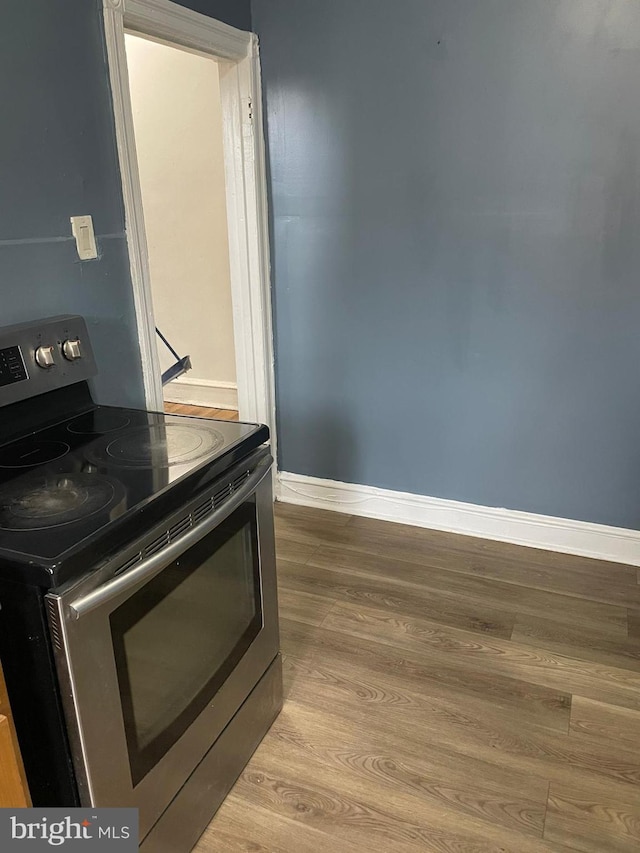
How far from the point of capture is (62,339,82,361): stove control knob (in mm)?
1654

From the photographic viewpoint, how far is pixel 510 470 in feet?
8.73

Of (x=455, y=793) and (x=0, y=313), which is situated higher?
(x=0, y=313)

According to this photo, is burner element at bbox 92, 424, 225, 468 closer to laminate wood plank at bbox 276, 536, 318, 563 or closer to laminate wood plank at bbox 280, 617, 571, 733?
laminate wood plank at bbox 280, 617, 571, 733

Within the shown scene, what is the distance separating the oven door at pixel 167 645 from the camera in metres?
1.07

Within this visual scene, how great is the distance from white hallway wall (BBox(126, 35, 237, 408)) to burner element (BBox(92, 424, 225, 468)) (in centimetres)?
274

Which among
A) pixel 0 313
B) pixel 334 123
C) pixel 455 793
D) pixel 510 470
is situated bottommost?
pixel 455 793

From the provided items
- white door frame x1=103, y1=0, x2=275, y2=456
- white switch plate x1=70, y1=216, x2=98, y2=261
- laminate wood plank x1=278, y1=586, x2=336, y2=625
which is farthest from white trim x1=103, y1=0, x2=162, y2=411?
laminate wood plank x1=278, y1=586, x2=336, y2=625

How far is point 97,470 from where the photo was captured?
132 cm

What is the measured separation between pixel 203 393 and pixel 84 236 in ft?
8.95

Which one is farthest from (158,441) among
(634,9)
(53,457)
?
(634,9)

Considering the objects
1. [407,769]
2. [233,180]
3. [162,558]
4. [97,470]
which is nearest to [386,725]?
[407,769]

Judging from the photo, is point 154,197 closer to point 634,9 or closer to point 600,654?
point 634,9

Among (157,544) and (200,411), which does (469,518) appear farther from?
(200,411)

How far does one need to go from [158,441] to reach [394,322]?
4.71 ft
